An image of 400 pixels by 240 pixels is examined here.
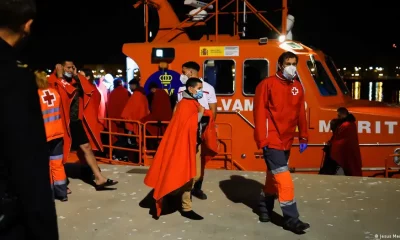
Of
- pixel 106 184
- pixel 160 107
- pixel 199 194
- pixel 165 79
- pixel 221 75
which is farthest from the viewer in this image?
pixel 165 79

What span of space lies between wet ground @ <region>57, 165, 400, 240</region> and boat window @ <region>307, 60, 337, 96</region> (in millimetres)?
1847

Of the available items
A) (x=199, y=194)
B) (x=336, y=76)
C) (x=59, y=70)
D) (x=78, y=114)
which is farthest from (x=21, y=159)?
(x=336, y=76)

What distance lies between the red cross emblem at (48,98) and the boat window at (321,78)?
15.3 ft

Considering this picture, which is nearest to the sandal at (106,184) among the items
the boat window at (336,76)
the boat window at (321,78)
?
the boat window at (321,78)

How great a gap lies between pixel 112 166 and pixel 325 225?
401 cm

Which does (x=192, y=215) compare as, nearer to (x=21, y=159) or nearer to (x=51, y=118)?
(x=51, y=118)

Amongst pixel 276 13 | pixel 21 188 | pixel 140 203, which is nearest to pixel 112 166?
pixel 140 203

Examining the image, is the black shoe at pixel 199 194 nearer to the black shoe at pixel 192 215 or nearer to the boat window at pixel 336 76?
the black shoe at pixel 192 215

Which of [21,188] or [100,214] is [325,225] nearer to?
[100,214]

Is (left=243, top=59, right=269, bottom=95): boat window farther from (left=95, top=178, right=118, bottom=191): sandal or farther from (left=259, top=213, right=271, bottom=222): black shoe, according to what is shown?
(left=259, top=213, right=271, bottom=222): black shoe

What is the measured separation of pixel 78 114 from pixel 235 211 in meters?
2.45

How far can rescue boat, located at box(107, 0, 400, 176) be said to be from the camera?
748 centimetres

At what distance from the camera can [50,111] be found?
16.2ft

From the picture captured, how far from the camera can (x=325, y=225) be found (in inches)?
188
